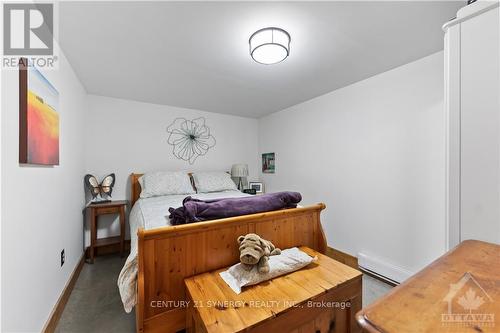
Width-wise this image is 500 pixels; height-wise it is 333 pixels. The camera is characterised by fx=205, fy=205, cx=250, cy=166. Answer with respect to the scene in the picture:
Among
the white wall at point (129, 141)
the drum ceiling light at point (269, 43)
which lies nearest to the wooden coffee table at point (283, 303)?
the drum ceiling light at point (269, 43)

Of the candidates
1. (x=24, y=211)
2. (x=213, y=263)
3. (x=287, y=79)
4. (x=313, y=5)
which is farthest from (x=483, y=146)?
(x=24, y=211)

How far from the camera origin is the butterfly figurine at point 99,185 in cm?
259

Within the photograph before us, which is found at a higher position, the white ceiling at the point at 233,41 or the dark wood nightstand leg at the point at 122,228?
the white ceiling at the point at 233,41

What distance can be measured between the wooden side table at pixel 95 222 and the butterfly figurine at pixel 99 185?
0.69ft

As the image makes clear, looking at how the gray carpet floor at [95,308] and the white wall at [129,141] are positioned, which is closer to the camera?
the gray carpet floor at [95,308]

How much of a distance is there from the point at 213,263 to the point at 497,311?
1236mm

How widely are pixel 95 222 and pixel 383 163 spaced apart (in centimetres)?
337

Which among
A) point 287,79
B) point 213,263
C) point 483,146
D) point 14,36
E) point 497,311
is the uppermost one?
point 287,79

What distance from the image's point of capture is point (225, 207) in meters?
1.50

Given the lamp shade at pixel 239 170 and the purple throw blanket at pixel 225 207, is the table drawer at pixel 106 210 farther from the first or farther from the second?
the lamp shade at pixel 239 170

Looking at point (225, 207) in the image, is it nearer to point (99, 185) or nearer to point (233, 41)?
point (233, 41)

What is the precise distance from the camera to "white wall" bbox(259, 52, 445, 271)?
1.82 m

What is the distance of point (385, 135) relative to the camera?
2.14m

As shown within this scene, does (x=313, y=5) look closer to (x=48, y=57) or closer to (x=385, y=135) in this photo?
(x=385, y=135)
